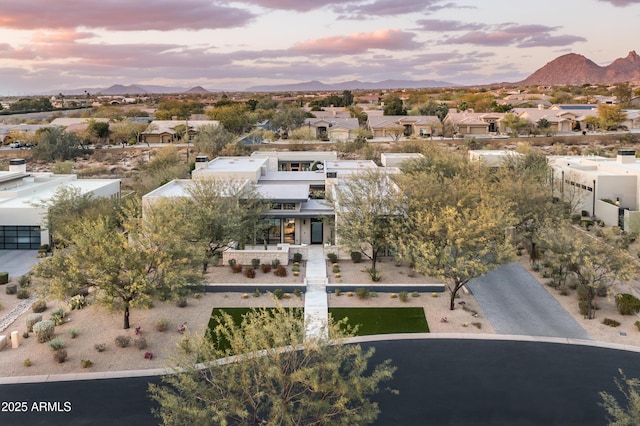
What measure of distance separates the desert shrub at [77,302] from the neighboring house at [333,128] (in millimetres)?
67745

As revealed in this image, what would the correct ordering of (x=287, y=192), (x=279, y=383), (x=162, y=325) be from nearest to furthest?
(x=279, y=383) → (x=162, y=325) → (x=287, y=192)

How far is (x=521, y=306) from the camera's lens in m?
26.5

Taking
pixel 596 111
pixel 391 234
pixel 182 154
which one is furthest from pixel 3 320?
pixel 596 111

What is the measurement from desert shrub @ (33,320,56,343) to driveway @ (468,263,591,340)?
18992 millimetres

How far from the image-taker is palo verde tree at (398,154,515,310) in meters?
24.8

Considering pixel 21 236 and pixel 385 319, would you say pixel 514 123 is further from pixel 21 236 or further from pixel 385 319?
pixel 21 236

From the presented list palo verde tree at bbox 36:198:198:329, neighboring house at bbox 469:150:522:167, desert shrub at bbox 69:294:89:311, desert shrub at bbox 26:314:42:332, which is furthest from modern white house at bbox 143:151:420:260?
palo verde tree at bbox 36:198:198:329

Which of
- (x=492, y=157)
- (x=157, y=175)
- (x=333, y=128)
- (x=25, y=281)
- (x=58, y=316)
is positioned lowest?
(x=58, y=316)

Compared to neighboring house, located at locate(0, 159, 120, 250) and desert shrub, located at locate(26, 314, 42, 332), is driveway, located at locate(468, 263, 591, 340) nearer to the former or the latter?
desert shrub, located at locate(26, 314, 42, 332)

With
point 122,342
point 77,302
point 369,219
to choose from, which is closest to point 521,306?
point 369,219

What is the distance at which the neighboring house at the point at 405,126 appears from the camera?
97062mm

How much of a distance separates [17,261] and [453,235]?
2657 cm

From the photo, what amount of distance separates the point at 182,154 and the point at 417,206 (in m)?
57.9

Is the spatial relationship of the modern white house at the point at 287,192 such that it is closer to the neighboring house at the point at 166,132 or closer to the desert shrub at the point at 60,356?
the desert shrub at the point at 60,356
